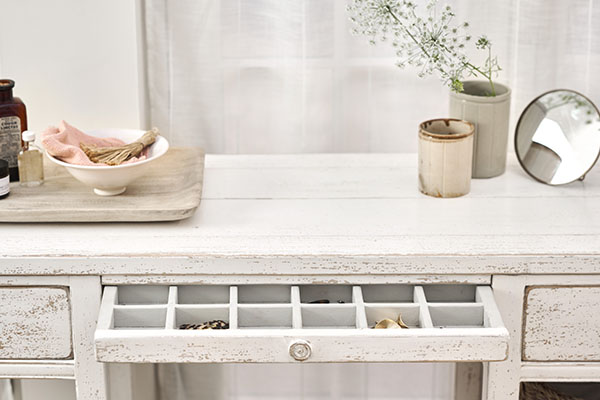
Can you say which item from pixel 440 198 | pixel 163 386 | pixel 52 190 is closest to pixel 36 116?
pixel 52 190

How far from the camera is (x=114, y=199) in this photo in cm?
150

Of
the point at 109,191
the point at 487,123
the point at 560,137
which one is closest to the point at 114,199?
the point at 109,191

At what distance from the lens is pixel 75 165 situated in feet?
4.76

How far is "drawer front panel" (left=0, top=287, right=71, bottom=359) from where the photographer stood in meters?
1.35

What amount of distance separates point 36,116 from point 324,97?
0.61m

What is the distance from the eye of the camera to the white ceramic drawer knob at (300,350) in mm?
1218

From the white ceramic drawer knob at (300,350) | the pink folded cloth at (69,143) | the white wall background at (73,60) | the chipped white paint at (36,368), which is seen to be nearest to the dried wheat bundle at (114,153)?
the pink folded cloth at (69,143)

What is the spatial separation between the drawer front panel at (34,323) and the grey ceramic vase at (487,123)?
81cm

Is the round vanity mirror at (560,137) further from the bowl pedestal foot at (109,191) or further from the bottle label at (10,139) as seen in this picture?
the bottle label at (10,139)

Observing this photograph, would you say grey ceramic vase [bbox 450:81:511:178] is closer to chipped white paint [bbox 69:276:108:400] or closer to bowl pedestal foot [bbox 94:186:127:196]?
bowl pedestal foot [bbox 94:186:127:196]

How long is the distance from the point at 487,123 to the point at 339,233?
42 cm

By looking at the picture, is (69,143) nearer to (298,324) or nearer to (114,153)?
(114,153)

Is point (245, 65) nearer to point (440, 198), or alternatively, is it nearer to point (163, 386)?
point (440, 198)

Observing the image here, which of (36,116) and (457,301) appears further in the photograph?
(36,116)
